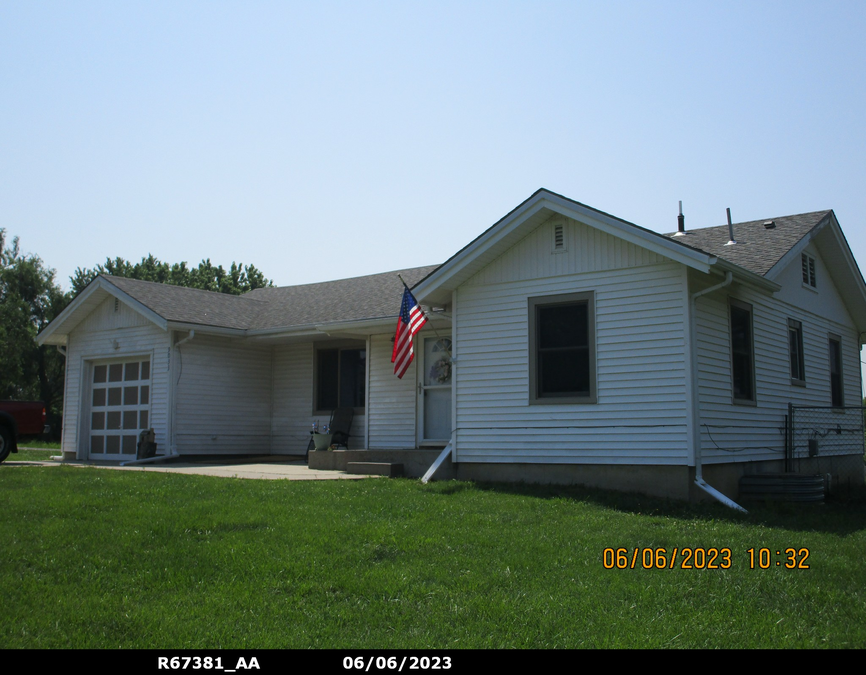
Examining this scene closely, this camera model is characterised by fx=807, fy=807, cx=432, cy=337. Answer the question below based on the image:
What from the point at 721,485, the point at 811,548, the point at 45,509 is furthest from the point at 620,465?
the point at 45,509

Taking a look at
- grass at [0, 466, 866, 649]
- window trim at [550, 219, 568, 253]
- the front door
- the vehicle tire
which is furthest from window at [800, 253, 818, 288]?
the vehicle tire

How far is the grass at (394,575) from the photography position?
5137 millimetres

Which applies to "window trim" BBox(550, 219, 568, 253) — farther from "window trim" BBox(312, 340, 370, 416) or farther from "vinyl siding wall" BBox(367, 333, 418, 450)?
"window trim" BBox(312, 340, 370, 416)

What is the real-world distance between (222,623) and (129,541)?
2.30 m

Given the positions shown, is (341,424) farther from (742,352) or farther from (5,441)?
(742,352)

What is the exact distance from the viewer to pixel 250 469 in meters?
14.0

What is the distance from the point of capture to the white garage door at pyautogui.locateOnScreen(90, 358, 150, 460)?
17.1m

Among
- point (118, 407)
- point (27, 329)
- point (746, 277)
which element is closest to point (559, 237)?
point (746, 277)

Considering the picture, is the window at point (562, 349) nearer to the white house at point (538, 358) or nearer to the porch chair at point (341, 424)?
the white house at point (538, 358)

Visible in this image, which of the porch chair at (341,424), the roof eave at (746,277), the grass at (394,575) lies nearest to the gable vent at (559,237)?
the roof eave at (746,277)

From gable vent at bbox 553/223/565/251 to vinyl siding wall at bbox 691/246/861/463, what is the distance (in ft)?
6.47

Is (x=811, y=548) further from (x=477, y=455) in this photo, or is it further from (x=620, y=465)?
(x=477, y=455)

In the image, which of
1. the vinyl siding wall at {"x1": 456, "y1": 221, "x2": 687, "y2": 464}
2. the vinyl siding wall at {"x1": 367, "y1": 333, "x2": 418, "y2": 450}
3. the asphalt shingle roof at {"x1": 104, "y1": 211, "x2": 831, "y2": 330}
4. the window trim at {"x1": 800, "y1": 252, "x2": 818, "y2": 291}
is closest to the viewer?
the vinyl siding wall at {"x1": 456, "y1": 221, "x2": 687, "y2": 464}
